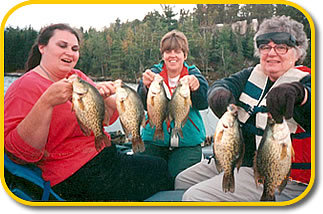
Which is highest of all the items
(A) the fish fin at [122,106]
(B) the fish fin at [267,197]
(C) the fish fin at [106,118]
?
(A) the fish fin at [122,106]

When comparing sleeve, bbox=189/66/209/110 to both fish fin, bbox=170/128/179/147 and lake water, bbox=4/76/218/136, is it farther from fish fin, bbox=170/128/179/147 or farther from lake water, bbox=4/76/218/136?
fish fin, bbox=170/128/179/147

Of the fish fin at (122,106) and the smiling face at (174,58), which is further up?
the smiling face at (174,58)

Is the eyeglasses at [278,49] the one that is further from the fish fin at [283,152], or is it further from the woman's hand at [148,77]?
the woman's hand at [148,77]

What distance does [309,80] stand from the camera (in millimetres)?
2184

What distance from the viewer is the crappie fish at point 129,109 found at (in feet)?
7.13

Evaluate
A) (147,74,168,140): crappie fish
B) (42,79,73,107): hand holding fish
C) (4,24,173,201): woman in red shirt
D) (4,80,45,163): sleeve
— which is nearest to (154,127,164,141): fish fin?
(147,74,168,140): crappie fish

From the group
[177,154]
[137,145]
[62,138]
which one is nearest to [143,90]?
[137,145]

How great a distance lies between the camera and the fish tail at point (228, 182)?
7.29 feet

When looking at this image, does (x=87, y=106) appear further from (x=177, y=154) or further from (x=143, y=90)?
(x=177, y=154)

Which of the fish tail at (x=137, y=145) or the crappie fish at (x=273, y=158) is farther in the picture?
the fish tail at (x=137, y=145)

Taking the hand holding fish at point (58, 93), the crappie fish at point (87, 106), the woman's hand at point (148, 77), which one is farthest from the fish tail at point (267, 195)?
the hand holding fish at point (58, 93)

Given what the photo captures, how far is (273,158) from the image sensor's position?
2.15m

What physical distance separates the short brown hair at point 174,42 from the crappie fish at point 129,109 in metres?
0.31

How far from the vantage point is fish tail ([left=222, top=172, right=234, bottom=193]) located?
7.29ft
